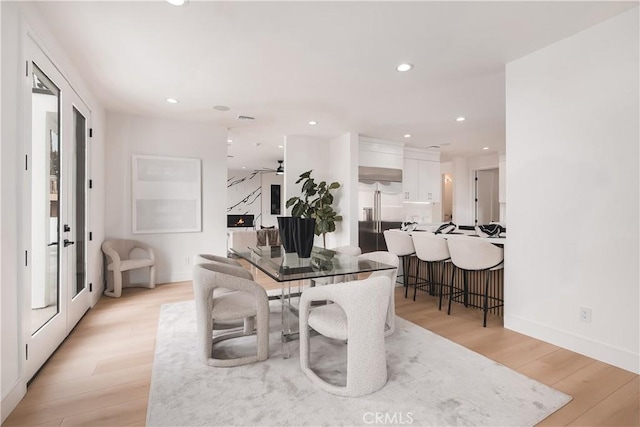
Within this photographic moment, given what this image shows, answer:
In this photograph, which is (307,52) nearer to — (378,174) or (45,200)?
(45,200)

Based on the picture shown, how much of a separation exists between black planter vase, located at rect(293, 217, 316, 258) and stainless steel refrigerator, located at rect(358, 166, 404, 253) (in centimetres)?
320

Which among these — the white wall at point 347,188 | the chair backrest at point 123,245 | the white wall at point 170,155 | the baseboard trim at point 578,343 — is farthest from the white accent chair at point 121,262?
the baseboard trim at point 578,343

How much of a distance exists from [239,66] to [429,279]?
3.36m

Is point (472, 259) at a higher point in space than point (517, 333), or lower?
higher

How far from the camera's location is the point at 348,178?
5699mm

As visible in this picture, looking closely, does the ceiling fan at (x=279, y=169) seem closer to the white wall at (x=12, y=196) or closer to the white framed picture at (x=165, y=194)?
the white framed picture at (x=165, y=194)

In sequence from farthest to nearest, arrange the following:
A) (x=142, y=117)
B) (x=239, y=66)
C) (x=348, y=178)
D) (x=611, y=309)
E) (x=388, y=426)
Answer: (x=348, y=178)
(x=142, y=117)
(x=239, y=66)
(x=611, y=309)
(x=388, y=426)

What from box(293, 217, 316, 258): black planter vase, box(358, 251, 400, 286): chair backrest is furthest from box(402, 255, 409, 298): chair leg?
box(293, 217, 316, 258): black planter vase

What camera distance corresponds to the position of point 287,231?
2.98m

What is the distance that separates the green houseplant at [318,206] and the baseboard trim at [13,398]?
4.07 metres

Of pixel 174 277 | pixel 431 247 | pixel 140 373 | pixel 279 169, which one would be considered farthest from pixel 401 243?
pixel 279 169

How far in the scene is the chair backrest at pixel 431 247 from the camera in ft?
11.4

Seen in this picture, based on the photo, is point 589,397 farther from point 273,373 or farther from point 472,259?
A: point 273,373

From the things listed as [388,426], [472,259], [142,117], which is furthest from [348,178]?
[388,426]
